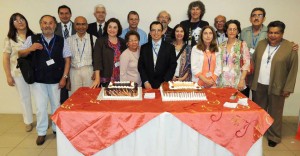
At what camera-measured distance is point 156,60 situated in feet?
11.1

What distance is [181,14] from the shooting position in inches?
180

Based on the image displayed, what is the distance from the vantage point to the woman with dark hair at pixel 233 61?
10.8ft

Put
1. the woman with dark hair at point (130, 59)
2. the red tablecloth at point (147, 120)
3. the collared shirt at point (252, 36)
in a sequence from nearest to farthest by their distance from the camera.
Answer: the red tablecloth at point (147, 120) < the woman with dark hair at point (130, 59) < the collared shirt at point (252, 36)

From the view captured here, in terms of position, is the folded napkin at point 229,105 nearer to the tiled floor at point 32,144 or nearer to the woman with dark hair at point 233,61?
the woman with dark hair at point 233,61

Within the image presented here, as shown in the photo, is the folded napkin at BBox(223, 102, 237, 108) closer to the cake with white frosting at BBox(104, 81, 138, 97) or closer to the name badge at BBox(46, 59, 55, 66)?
the cake with white frosting at BBox(104, 81, 138, 97)

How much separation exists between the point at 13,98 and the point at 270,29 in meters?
4.25

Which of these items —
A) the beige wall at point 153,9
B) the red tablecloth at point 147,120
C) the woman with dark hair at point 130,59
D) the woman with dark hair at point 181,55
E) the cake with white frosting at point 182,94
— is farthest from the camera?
the beige wall at point 153,9

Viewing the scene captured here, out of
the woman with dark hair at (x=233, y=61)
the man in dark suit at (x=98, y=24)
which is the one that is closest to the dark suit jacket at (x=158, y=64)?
the woman with dark hair at (x=233, y=61)

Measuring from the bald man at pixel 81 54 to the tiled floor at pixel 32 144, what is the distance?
0.89 meters

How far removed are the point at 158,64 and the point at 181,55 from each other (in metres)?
0.34

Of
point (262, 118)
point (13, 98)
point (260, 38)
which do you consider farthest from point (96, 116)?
point (13, 98)

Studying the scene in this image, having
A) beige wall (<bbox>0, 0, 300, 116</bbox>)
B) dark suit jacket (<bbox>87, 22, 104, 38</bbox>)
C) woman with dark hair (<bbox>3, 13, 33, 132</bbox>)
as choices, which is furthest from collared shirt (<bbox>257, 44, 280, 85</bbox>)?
woman with dark hair (<bbox>3, 13, 33, 132</bbox>)

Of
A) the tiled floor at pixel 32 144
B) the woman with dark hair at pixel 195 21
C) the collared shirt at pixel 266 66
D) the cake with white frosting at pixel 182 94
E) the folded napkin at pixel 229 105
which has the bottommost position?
the tiled floor at pixel 32 144

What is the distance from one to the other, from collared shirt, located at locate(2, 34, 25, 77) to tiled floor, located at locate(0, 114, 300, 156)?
33.9 inches
